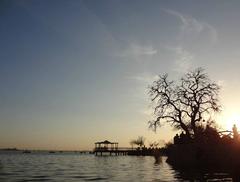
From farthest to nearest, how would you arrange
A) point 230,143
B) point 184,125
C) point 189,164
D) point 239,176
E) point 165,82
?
1. point 165,82
2. point 184,125
3. point 189,164
4. point 230,143
5. point 239,176

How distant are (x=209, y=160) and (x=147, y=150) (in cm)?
8979

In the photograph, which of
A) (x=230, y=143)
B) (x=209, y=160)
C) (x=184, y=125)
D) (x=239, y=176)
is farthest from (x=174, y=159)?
(x=239, y=176)

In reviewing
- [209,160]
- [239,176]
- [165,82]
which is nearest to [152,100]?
[165,82]

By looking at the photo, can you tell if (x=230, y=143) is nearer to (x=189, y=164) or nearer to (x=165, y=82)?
(x=189, y=164)

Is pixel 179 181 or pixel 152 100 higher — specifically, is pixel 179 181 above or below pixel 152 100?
below

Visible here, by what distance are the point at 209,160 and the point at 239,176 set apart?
62.7ft

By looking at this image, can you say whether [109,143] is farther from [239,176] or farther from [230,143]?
[239,176]

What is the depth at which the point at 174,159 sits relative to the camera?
58.3m

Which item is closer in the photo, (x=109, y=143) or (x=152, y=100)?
(x=152, y=100)

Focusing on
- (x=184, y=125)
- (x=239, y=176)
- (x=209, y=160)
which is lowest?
(x=239, y=176)

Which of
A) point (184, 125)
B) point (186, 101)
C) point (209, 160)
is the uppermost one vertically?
point (186, 101)

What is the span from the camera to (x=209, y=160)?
3353cm

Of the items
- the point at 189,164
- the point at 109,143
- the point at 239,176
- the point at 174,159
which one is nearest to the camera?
the point at 239,176

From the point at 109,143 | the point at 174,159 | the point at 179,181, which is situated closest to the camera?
the point at 179,181
